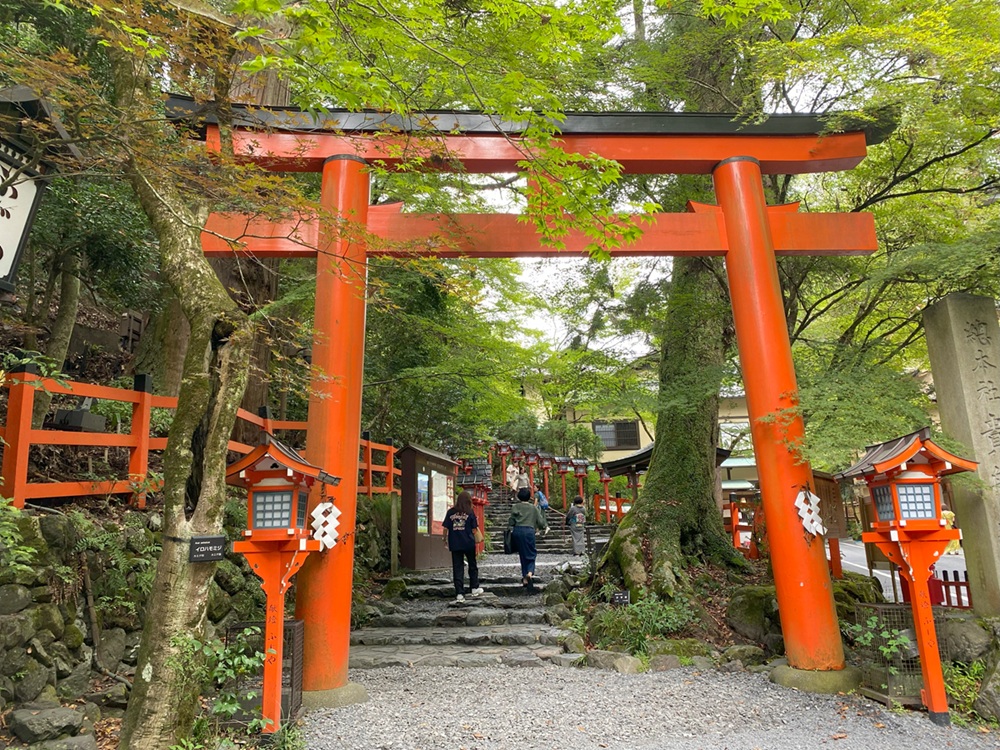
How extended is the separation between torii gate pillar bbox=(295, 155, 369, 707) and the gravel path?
0.41m

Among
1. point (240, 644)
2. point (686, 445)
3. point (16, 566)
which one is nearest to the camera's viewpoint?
point (16, 566)

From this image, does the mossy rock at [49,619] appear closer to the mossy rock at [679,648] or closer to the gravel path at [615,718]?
the gravel path at [615,718]

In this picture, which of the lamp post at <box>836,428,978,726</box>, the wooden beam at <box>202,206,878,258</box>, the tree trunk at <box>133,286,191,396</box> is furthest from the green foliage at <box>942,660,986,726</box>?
the tree trunk at <box>133,286,191,396</box>

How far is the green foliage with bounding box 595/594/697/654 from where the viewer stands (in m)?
6.87

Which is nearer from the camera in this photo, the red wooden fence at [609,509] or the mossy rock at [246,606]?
the mossy rock at [246,606]

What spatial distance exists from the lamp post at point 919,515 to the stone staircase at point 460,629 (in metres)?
3.20

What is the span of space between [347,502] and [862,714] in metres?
4.65

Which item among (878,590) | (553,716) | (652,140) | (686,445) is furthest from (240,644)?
(878,590)

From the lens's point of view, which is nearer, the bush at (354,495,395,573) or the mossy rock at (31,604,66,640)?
the mossy rock at (31,604,66,640)

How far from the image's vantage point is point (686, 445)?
30.0 feet

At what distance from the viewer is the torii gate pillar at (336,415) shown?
17.4ft

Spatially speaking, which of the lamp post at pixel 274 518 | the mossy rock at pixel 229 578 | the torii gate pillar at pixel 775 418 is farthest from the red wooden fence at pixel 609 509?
the lamp post at pixel 274 518

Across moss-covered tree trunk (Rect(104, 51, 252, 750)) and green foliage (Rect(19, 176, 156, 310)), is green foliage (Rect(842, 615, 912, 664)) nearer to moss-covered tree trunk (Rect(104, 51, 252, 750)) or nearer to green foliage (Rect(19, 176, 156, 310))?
moss-covered tree trunk (Rect(104, 51, 252, 750))

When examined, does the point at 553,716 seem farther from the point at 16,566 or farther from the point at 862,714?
the point at 16,566
